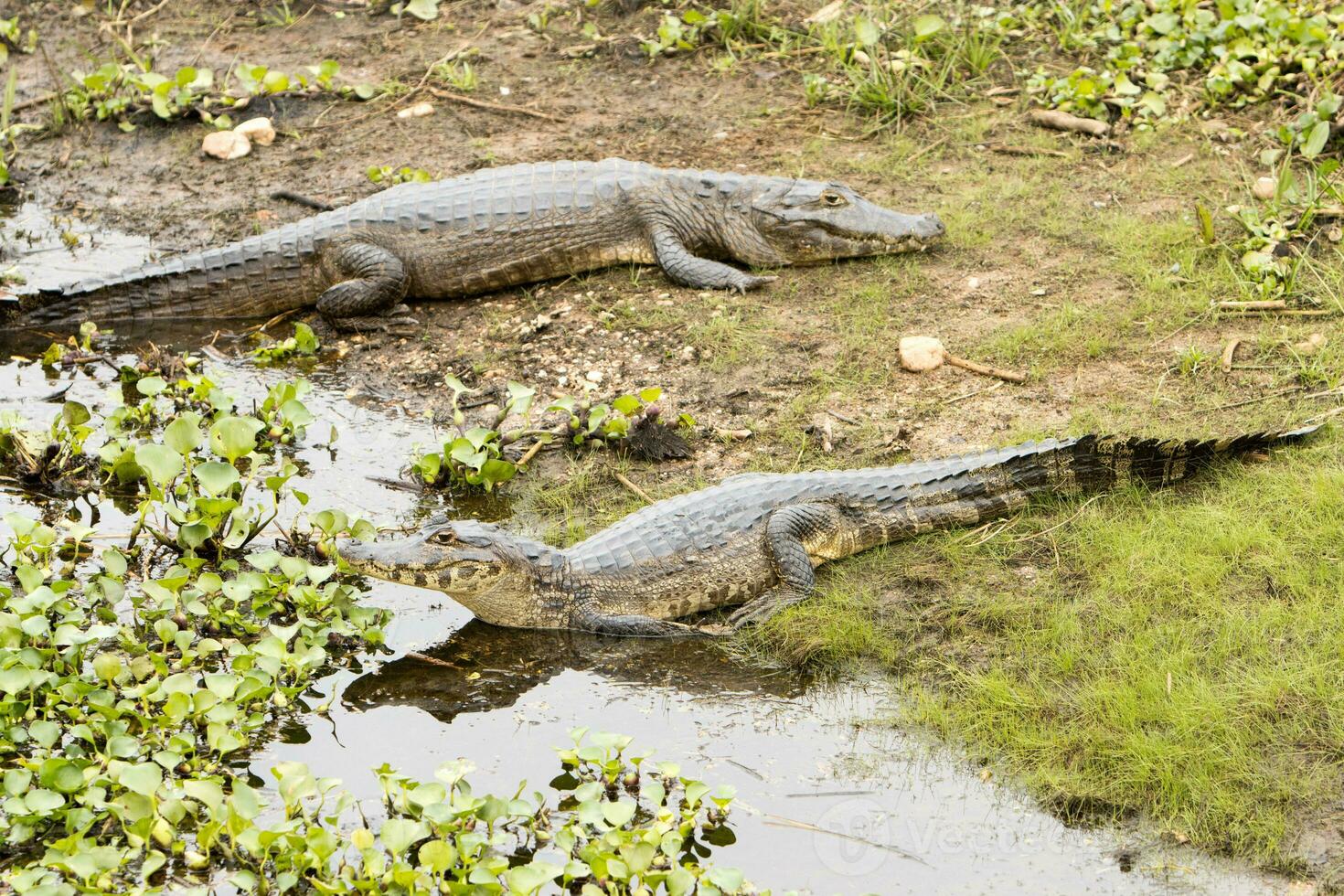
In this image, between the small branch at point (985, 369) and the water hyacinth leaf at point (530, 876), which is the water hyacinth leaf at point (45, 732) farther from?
the small branch at point (985, 369)

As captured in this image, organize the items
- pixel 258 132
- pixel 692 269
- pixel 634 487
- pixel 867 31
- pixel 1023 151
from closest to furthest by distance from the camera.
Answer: pixel 634 487 → pixel 692 269 → pixel 1023 151 → pixel 867 31 → pixel 258 132

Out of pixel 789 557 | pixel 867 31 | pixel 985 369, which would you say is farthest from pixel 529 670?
pixel 867 31

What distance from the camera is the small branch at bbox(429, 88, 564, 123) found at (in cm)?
915

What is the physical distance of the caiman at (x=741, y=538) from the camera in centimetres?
485

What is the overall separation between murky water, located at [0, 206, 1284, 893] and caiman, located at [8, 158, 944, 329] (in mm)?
2211

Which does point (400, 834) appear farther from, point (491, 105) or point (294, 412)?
point (491, 105)

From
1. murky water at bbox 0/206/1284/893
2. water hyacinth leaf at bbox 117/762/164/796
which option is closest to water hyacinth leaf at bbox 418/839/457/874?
murky water at bbox 0/206/1284/893

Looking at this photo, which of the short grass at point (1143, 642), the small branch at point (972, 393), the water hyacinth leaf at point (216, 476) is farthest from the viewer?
the small branch at point (972, 393)

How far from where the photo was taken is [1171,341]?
6.29m

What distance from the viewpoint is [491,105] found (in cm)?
929

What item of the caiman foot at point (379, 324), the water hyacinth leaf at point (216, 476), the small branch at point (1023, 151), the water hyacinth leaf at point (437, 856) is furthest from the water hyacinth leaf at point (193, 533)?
the small branch at point (1023, 151)

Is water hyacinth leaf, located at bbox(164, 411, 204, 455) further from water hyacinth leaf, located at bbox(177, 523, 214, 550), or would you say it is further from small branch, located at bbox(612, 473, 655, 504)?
small branch, located at bbox(612, 473, 655, 504)

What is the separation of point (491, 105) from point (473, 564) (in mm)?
5292

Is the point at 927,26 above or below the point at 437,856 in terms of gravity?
above
